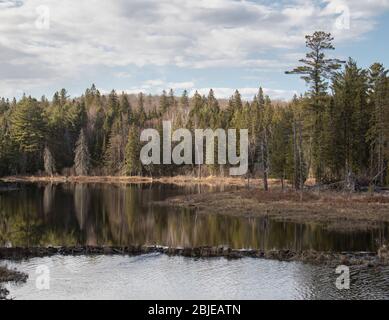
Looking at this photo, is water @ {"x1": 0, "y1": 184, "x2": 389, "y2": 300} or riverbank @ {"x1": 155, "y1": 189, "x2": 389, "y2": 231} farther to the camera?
riverbank @ {"x1": 155, "y1": 189, "x2": 389, "y2": 231}

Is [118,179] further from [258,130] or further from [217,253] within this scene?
[217,253]

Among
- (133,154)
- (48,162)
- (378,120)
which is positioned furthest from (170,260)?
(48,162)

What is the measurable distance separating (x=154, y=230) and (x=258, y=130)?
72.4 m

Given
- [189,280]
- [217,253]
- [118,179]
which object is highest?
[118,179]

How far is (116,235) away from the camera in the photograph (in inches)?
1490

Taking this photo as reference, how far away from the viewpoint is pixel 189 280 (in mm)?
23922

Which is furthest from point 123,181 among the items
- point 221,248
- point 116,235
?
point 221,248

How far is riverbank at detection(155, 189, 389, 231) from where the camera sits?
43062 mm

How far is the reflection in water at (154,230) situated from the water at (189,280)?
5.69m

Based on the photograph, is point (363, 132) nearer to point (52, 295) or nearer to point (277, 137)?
point (277, 137)

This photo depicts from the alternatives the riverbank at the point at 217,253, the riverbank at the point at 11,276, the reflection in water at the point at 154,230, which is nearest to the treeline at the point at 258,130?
the reflection in water at the point at 154,230

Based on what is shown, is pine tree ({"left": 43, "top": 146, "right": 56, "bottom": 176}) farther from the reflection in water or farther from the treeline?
the reflection in water

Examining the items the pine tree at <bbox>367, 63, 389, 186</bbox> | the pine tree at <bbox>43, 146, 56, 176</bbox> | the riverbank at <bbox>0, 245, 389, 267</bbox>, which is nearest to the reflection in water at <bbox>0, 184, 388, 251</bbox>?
the riverbank at <bbox>0, 245, 389, 267</bbox>

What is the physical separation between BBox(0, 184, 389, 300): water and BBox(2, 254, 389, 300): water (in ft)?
0.13
